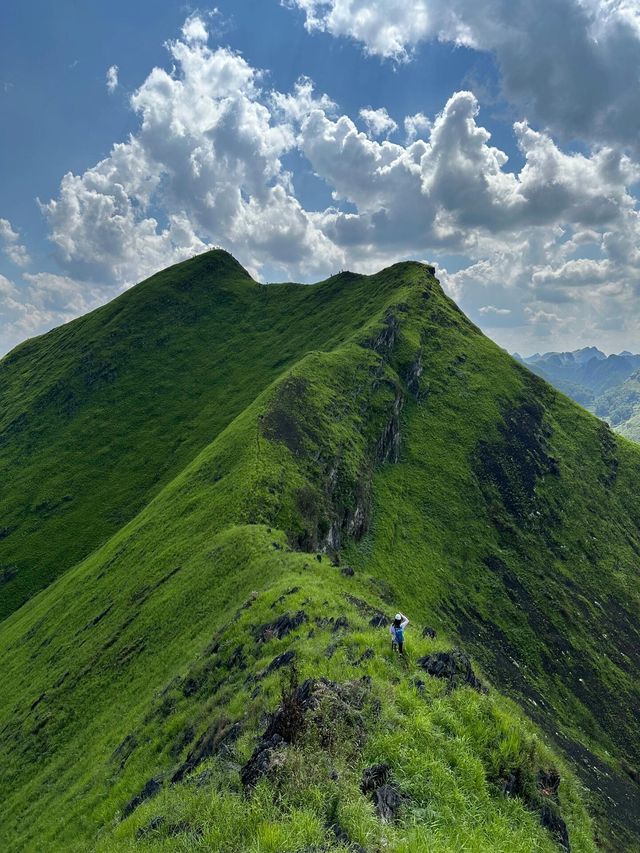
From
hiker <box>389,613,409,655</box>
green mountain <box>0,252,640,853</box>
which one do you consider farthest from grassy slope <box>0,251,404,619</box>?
hiker <box>389,613,409,655</box>

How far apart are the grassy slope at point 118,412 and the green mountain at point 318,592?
43.7 inches

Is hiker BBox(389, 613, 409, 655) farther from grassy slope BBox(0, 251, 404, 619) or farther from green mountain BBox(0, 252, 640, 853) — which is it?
grassy slope BBox(0, 251, 404, 619)

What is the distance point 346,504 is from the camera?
8094 centimetres

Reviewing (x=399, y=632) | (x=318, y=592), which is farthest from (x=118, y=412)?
(x=399, y=632)

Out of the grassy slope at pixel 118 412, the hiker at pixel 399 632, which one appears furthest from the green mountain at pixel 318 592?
the grassy slope at pixel 118 412

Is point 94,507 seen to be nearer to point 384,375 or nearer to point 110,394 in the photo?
point 110,394

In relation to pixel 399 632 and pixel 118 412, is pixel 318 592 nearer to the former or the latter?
pixel 399 632

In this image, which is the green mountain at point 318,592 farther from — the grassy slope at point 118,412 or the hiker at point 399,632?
the grassy slope at point 118,412

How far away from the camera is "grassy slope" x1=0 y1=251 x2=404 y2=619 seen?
121 metres

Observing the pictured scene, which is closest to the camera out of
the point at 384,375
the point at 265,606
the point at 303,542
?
the point at 265,606

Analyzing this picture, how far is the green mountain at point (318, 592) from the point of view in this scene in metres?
15.6

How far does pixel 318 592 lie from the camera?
34188 mm

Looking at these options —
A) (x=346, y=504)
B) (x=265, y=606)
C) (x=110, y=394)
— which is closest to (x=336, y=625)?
(x=265, y=606)

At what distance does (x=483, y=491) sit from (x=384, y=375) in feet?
116
